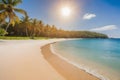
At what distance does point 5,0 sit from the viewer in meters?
27.4

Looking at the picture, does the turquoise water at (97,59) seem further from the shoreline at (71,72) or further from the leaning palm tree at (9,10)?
the leaning palm tree at (9,10)

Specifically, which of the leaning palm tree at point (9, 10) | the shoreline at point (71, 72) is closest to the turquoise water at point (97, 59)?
the shoreline at point (71, 72)

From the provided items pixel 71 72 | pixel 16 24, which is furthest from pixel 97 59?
pixel 16 24

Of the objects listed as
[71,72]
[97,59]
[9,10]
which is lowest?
[97,59]

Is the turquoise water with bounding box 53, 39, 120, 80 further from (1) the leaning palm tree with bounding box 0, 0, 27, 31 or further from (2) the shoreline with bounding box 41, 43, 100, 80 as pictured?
(1) the leaning palm tree with bounding box 0, 0, 27, 31

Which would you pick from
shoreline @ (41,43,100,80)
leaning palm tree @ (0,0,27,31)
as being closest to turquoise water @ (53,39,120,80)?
shoreline @ (41,43,100,80)

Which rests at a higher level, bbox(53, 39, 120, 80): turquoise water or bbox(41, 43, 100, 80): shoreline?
bbox(41, 43, 100, 80): shoreline

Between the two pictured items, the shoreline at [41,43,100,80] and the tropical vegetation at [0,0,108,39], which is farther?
the tropical vegetation at [0,0,108,39]

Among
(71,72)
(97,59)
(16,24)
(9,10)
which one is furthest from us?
(16,24)

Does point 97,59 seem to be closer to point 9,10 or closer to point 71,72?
point 71,72

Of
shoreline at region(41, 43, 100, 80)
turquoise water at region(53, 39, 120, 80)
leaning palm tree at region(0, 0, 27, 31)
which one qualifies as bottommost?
turquoise water at region(53, 39, 120, 80)

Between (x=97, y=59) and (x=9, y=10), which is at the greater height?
(x=9, y=10)

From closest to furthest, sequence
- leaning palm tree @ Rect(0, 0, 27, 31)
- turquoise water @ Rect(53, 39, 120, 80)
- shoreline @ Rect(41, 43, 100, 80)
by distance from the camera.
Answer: shoreline @ Rect(41, 43, 100, 80) < turquoise water @ Rect(53, 39, 120, 80) < leaning palm tree @ Rect(0, 0, 27, 31)

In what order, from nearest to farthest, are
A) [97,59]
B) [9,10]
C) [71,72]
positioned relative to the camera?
[71,72], [97,59], [9,10]
